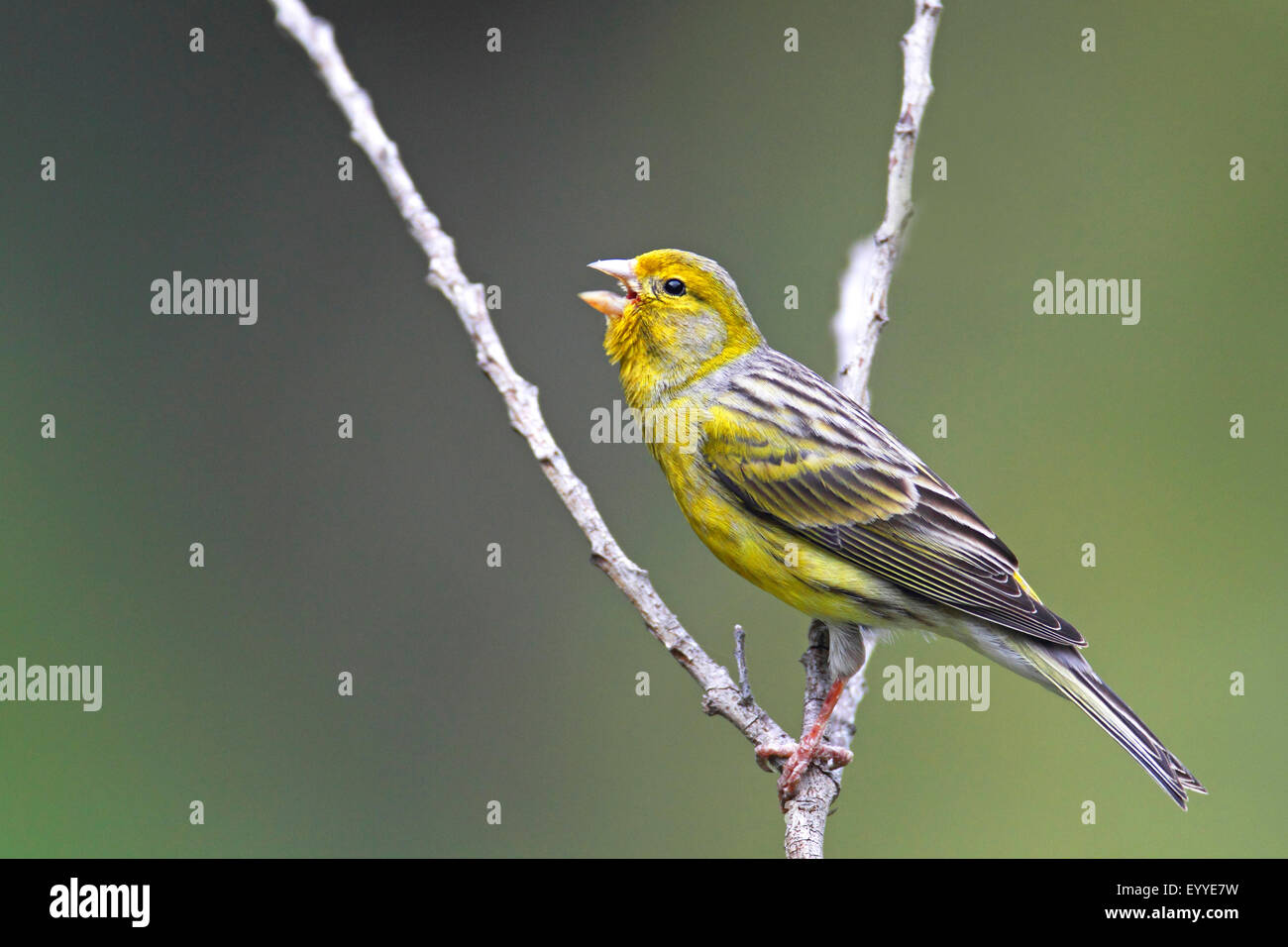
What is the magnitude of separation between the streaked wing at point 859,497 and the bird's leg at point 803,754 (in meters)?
0.63

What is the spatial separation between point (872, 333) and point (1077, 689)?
5.40ft

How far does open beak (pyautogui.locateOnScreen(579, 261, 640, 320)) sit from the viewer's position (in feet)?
16.7

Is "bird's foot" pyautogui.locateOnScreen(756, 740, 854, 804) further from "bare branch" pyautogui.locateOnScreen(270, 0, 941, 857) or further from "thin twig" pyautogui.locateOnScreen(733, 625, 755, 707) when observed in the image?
"thin twig" pyautogui.locateOnScreen(733, 625, 755, 707)

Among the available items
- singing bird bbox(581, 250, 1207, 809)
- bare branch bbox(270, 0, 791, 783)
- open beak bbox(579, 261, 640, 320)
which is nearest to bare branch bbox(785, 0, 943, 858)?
singing bird bbox(581, 250, 1207, 809)

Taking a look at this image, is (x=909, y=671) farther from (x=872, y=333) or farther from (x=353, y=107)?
(x=353, y=107)

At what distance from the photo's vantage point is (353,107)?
399 cm

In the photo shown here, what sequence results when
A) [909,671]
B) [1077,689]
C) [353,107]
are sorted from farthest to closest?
[909,671]
[1077,689]
[353,107]

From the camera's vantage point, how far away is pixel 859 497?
4.82m

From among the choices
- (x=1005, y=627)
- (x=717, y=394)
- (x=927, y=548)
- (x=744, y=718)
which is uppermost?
(x=717, y=394)

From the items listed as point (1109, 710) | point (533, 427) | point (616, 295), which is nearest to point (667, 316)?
point (616, 295)

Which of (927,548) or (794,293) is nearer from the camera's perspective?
(927,548)

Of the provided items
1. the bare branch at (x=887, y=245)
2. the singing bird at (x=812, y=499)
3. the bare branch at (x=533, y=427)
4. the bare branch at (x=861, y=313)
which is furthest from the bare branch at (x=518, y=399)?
the bare branch at (x=887, y=245)

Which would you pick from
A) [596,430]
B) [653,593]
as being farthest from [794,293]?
[653,593]

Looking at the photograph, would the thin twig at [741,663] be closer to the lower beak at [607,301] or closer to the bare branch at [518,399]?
the bare branch at [518,399]
